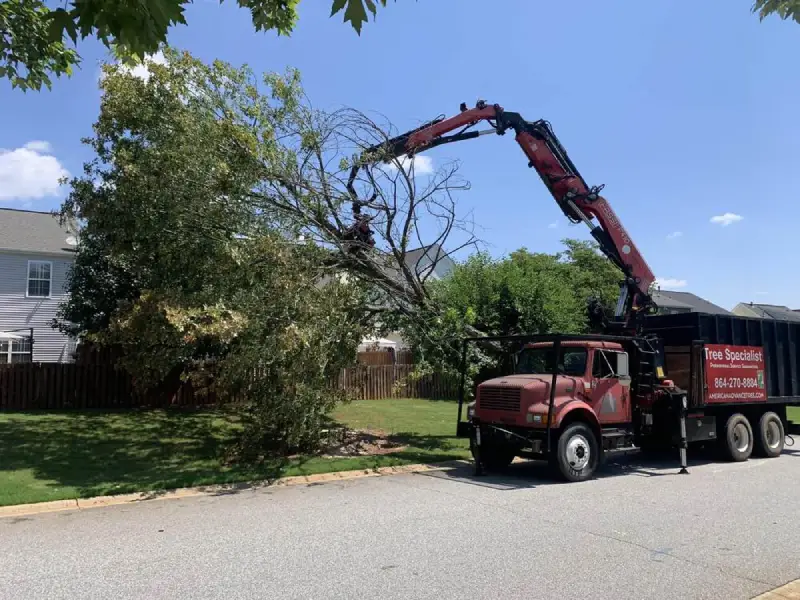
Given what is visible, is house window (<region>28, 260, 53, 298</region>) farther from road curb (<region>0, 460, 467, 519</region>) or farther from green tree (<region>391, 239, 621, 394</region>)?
road curb (<region>0, 460, 467, 519</region>)

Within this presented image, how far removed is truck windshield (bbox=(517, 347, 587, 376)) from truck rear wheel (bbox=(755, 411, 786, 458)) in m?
5.09

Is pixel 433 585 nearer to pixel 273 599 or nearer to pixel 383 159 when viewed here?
pixel 273 599

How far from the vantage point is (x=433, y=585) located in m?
5.14

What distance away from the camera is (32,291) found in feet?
90.5

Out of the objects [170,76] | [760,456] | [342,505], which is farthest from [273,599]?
[760,456]

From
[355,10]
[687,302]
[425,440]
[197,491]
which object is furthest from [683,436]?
[687,302]

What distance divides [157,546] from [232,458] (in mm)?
5192

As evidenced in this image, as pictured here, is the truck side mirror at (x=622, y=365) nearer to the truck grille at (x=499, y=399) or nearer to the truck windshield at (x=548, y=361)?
the truck windshield at (x=548, y=361)

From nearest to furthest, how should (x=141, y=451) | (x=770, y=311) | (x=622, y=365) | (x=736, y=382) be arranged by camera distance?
(x=622, y=365)
(x=141, y=451)
(x=736, y=382)
(x=770, y=311)

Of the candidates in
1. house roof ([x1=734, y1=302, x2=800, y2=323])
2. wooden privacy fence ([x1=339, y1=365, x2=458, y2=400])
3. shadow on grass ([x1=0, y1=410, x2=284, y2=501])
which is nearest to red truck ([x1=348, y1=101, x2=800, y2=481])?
shadow on grass ([x1=0, y1=410, x2=284, y2=501])

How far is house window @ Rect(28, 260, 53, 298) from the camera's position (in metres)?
27.5

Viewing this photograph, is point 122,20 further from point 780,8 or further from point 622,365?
point 622,365

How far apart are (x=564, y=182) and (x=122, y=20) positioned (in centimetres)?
1150

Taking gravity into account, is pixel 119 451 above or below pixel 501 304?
below
